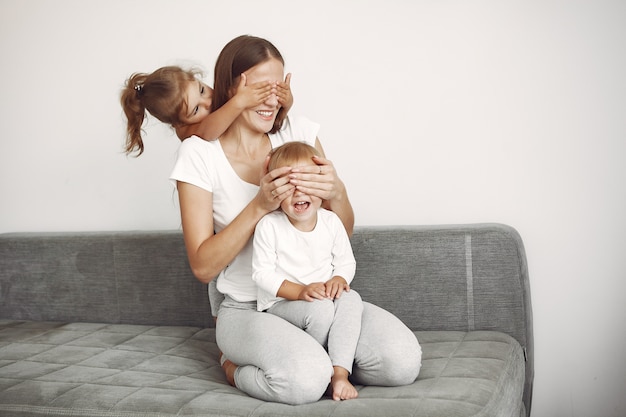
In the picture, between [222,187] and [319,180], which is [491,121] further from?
[222,187]

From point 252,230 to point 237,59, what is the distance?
→ 48 centimetres

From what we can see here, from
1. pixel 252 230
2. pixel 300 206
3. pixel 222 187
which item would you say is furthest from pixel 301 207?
pixel 222 187

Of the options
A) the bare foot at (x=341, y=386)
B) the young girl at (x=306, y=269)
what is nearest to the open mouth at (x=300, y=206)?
the young girl at (x=306, y=269)

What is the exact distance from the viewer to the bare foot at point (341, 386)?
180cm

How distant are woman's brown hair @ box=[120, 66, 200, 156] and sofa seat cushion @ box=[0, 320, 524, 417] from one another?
2.21ft

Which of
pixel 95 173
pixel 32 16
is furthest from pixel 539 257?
pixel 32 16

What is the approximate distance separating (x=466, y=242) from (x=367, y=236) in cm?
31

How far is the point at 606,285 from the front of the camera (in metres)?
A: 2.47

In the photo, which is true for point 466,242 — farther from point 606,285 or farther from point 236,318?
point 236,318

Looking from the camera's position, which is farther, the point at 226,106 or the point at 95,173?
the point at 95,173

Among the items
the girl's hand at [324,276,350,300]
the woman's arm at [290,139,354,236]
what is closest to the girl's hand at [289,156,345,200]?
the woman's arm at [290,139,354,236]

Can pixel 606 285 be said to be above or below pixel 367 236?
below

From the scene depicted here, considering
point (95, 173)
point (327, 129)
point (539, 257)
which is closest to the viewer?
point (539, 257)

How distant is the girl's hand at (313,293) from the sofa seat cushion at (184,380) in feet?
0.84
